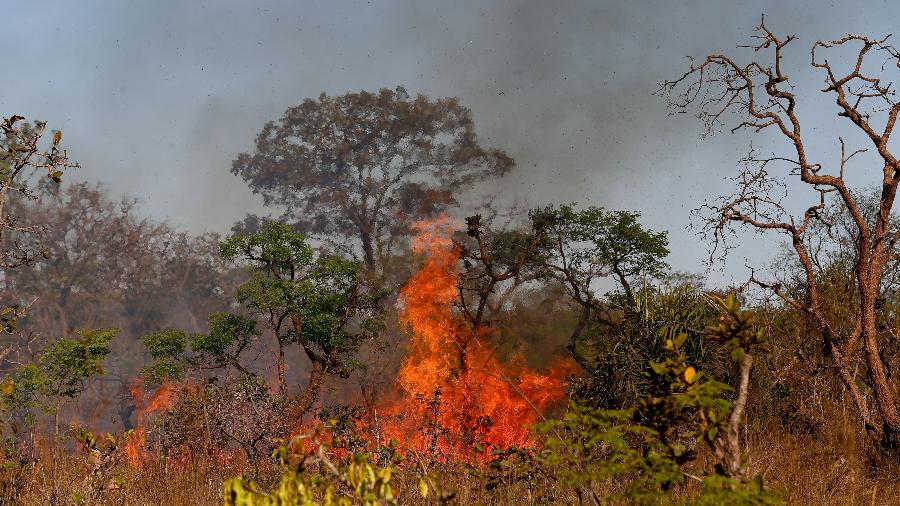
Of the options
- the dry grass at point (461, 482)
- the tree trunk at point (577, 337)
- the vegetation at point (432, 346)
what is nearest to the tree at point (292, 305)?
the vegetation at point (432, 346)

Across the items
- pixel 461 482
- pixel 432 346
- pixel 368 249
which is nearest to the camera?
pixel 461 482

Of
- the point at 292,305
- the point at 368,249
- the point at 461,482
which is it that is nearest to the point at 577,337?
the point at 292,305

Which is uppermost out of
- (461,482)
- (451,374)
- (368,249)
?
(368,249)

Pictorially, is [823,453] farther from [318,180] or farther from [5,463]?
[318,180]

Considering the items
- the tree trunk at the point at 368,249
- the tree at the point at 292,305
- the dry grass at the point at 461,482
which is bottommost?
the dry grass at the point at 461,482

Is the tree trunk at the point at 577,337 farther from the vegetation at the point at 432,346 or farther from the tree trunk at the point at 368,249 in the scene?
the tree trunk at the point at 368,249

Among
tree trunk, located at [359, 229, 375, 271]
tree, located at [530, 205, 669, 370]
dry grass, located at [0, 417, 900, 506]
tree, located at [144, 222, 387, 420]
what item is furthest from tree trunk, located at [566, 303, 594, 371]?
dry grass, located at [0, 417, 900, 506]

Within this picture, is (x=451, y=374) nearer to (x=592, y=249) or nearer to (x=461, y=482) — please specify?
(x=592, y=249)

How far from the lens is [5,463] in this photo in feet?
25.9

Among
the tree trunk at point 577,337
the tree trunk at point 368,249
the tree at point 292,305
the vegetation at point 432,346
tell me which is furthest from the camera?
the tree trunk at point 368,249

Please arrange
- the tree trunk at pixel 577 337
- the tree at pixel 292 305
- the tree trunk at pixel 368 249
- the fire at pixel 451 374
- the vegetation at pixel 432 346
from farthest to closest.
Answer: the tree trunk at pixel 368 249
the tree trunk at pixel 577 337
the fire at pixel 451 374
the tree at pixel 292 305
the vegetation at pixel 432 346

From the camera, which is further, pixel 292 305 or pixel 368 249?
pixel 368 249

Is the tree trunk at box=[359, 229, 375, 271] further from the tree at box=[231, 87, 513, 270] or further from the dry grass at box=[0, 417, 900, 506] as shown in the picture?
the dry grass at box=[0, 417, 900, 506]

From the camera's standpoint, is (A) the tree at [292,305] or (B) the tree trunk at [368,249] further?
(B) the tree trunk at [368,249]
